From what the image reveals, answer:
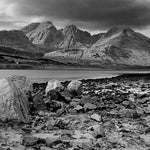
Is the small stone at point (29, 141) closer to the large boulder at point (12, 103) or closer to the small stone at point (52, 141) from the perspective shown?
the small stone at point (52, 141)

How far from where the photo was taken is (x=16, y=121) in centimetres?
1539

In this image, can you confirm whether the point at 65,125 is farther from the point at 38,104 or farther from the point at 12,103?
the point at 38,104

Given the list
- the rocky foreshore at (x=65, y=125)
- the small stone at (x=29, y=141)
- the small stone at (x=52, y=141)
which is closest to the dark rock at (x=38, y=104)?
the rocky foreshore at (x=65, y=125)

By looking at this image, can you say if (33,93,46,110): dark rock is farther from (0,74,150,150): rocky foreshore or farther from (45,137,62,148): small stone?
(45,137,62,148): small stone

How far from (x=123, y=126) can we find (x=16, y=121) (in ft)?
22.8

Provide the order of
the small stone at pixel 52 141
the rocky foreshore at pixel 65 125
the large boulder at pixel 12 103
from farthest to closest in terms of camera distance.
Result: the large boulder at pixel 12 103 → the rocky foreshore at pixel 65 125 → the small stone at pixel 52 141

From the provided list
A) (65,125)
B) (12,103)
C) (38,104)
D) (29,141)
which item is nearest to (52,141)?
(29,141)

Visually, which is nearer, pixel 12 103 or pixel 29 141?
pixel 29 141

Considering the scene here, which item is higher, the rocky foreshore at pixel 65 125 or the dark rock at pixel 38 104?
the dark rock at pixel 38 104

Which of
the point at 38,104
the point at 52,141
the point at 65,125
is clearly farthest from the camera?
the point at 38,104

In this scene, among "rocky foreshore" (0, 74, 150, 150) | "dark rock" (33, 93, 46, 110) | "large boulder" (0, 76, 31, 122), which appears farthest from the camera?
"dark rock" (33, 93, 46, 110)

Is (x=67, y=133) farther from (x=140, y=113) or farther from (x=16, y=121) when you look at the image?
(x=140, y=113)

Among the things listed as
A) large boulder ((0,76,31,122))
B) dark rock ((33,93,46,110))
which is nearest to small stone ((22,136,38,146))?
large boulder ((0,76,31,122))

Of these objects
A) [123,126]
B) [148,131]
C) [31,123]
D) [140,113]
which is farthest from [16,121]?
[140,113]
